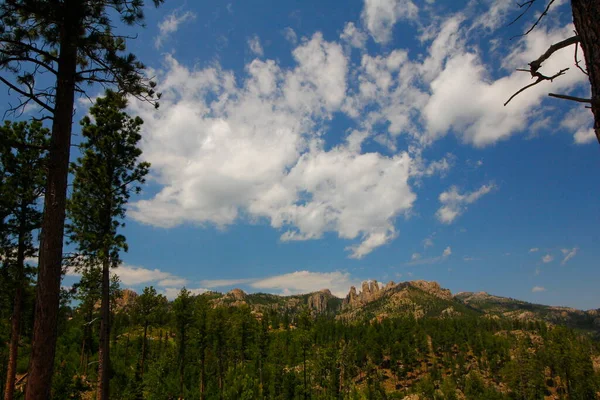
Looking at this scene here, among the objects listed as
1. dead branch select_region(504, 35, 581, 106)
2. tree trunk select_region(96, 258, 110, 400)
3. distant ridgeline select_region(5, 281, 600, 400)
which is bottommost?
distant ridgeline select_region(5, 281, 600, 400)

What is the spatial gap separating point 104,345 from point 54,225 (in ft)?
36.2

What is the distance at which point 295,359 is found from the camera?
6588 centimetres

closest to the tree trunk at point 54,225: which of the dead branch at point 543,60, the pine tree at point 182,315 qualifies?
the dead branch at point 543,60

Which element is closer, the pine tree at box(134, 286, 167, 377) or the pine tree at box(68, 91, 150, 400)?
the pine tree at box(68, 91, 150, 400)

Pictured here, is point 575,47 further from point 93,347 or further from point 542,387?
point 542,387

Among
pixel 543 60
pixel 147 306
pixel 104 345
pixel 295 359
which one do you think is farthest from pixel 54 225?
pixel 295 359

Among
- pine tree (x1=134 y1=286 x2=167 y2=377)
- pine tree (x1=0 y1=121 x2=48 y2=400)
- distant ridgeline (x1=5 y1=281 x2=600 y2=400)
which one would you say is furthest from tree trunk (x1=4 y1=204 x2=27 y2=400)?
pine tree (x1=134 y1=286 x2=167 y2=377)

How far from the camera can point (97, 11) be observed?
753 centimetres

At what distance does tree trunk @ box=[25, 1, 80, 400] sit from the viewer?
5996 mm

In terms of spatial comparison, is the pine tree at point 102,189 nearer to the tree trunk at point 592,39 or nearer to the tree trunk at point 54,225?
the tree trunk at point 54,225

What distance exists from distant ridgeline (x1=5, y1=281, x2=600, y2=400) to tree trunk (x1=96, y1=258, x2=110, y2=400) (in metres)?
12.1

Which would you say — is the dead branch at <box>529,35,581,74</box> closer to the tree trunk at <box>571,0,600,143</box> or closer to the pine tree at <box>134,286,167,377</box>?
the tree trunk at <box>571,0,600,143</box>

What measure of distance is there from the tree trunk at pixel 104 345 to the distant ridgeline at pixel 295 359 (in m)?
12.1

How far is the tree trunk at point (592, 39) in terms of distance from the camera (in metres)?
2.99
